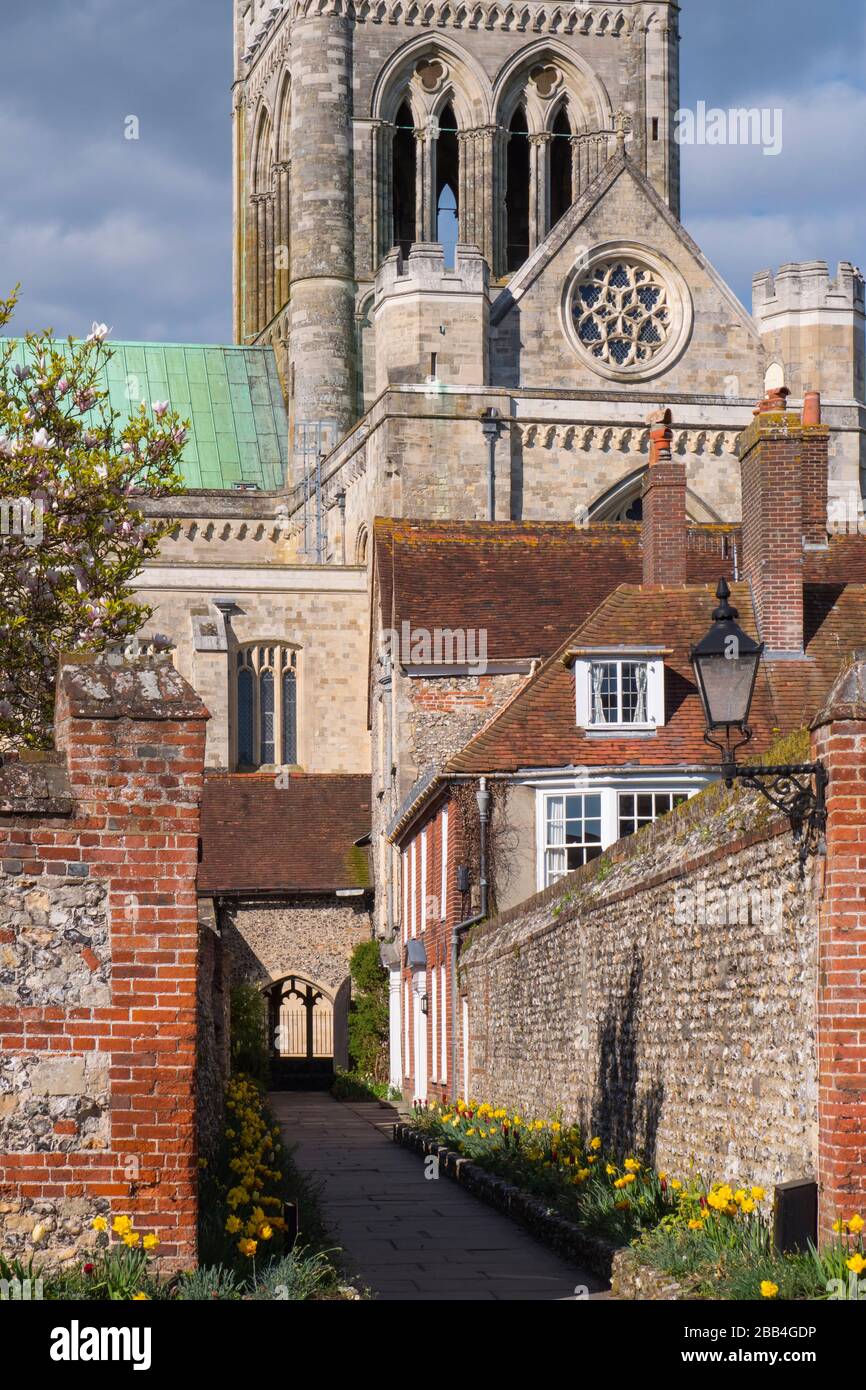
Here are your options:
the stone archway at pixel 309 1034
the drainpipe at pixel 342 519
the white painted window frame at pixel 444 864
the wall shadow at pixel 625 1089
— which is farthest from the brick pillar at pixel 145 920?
the drainpipe at pixel 342 519

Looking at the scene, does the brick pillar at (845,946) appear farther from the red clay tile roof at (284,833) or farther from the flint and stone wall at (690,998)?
the red clay tile roof at (284,833)

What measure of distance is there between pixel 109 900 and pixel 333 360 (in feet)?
184

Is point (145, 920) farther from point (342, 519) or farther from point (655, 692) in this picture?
point (342, 519)

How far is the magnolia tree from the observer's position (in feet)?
63.5

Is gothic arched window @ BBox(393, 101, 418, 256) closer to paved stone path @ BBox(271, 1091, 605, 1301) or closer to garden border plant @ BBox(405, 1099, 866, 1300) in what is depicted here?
paved stone path @ BBox(271, 1091, 605, 1301)

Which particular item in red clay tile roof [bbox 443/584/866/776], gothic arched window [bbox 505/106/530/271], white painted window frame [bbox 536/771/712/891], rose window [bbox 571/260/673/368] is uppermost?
gothic arched window [bbox 505/106/530/271]

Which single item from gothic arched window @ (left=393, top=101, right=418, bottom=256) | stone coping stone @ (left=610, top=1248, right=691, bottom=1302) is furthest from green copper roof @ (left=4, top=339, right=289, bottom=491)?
stone coping stone @ (left=610, top=1248, right=691, bottom=1302)

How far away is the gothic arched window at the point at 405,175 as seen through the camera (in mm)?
69438

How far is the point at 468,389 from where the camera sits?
5050 cm

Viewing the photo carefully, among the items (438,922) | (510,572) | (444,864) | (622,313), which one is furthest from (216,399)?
(444,864)

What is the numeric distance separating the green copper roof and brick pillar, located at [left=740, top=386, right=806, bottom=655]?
43693mm

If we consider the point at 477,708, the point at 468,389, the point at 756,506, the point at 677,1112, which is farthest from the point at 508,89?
the point at 677,1112

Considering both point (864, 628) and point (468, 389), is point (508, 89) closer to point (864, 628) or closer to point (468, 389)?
point (468, 389)

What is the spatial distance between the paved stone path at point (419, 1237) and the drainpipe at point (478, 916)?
202cm
